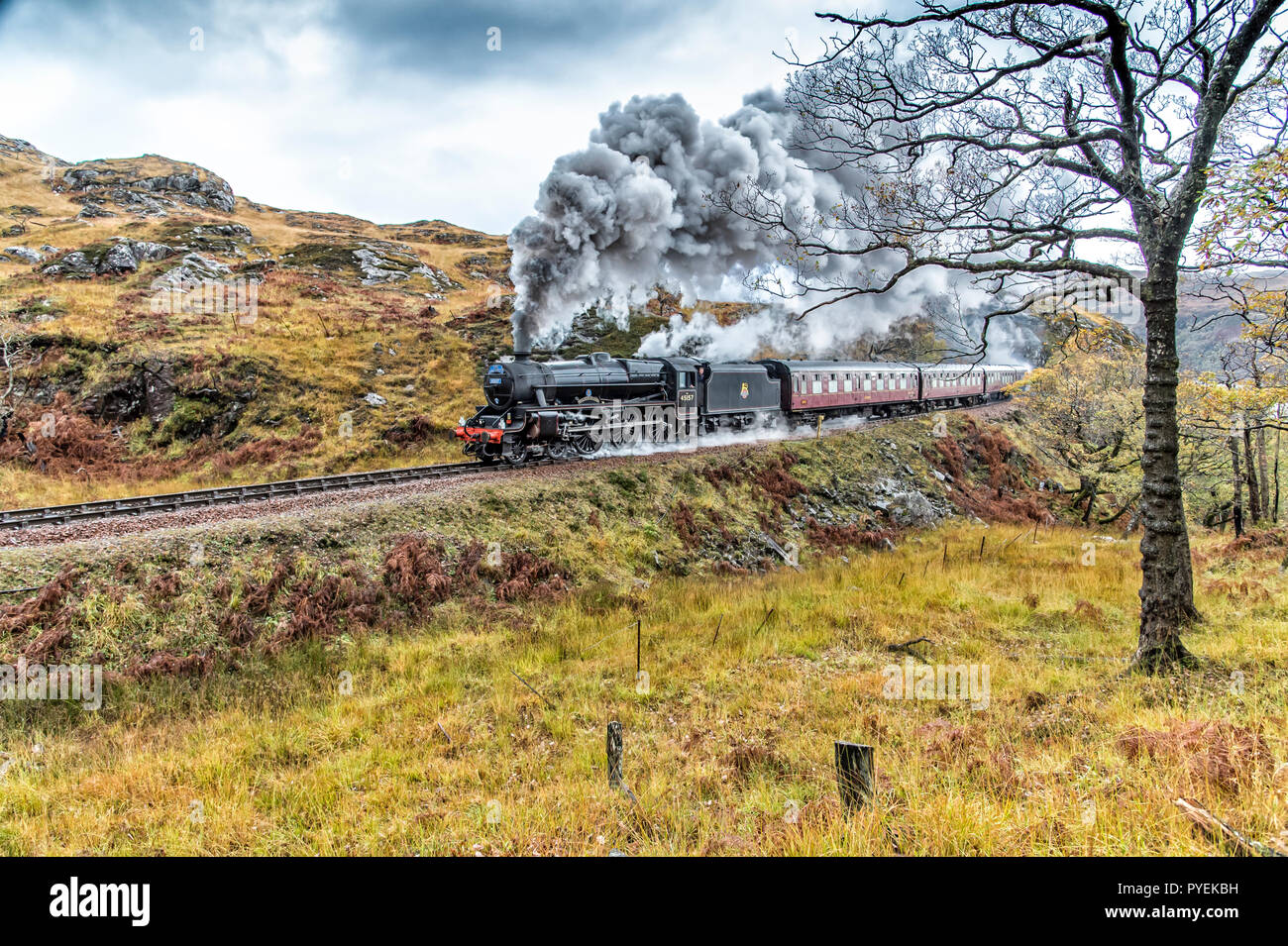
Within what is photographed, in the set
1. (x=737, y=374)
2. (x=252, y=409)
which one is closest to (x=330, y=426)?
(x=252, y=409)

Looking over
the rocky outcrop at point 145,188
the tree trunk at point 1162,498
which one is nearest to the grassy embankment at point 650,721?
the tree trunk at point 1162,498

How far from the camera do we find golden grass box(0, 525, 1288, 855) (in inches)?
146

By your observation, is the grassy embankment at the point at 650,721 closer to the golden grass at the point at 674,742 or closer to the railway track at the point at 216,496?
the golden grass at the point at 674,742

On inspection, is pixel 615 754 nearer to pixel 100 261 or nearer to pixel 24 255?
pixel 100 261

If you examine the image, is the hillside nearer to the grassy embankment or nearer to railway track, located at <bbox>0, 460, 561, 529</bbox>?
railway track, located at <bbox>0, 460, 561, 529</bbox>

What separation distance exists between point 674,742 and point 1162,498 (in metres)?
5.86

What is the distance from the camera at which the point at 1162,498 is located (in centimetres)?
629

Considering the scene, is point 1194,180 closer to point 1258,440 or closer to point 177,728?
point 177,728

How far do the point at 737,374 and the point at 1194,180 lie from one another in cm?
1413

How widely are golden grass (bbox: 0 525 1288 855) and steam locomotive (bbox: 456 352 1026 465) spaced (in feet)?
19.7

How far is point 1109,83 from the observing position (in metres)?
6.18

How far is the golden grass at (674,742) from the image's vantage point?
3.72 meters

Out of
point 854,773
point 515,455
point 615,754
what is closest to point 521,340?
point 515,455

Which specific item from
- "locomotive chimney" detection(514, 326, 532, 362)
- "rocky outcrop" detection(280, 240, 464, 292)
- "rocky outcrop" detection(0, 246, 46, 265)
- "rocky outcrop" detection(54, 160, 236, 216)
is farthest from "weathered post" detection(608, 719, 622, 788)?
"rocky outcrop" detection(54, 160, 236, 216)
